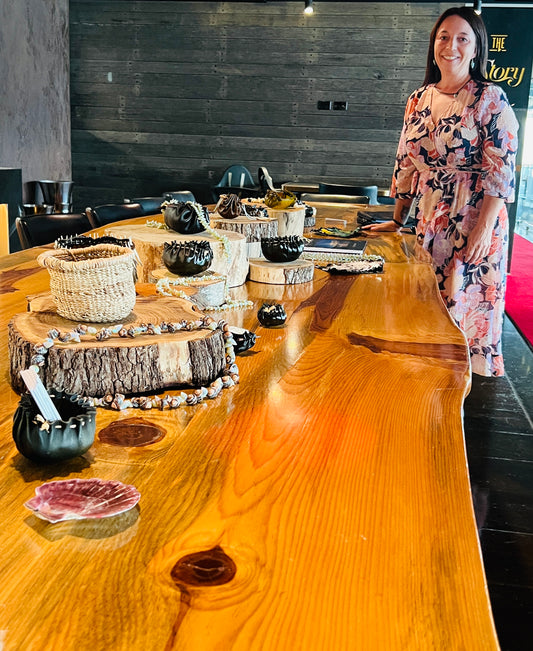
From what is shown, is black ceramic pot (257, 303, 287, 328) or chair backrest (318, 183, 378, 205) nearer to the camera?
black ceramic pot (257, 303, 287, 328)

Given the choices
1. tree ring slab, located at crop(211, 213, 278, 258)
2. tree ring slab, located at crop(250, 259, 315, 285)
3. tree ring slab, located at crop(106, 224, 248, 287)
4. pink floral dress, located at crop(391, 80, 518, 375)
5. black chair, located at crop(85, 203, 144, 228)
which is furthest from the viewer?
black chair, located at crop(85, 203, 144, 228)

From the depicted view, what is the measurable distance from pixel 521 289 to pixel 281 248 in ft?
16.8

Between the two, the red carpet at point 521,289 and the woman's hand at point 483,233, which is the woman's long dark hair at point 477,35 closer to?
the woman's hand at point 483,233

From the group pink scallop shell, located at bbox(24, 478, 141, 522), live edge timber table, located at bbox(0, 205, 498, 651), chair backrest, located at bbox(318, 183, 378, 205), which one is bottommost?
chair backrest, located at bbox(318, 183, 378, 205)

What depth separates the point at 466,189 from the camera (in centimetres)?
258

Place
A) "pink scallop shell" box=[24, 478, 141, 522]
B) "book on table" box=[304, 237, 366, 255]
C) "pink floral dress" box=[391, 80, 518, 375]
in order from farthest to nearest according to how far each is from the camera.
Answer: "pink floral dress" box=[391, 80, 518, 375] → "book on table" box=[304, 237, 366, 255] → "pink scallop shell" box=[24, 478, 141, 522]

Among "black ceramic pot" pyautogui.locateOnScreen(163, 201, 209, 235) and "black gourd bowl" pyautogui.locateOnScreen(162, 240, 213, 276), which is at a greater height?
"black ceramic pot" pyautogui.locateOnScreen(163, 201, 209, 235)

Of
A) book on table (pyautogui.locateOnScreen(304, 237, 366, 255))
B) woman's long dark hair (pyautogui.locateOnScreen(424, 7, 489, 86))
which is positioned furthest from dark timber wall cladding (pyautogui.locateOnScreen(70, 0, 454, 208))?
book on table (pyautogui.locateOnScreen(304, 237, 366, 255))

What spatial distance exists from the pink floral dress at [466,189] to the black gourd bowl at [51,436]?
6.40 feet

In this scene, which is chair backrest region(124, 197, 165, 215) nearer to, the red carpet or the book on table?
the book on table

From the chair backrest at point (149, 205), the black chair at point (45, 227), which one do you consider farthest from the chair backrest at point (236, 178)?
the black chair at point (45, 227)

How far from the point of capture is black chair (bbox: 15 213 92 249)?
2.63 m

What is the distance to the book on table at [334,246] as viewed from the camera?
2.31 m

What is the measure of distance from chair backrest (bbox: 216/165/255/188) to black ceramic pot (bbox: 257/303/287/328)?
624 centimetres
